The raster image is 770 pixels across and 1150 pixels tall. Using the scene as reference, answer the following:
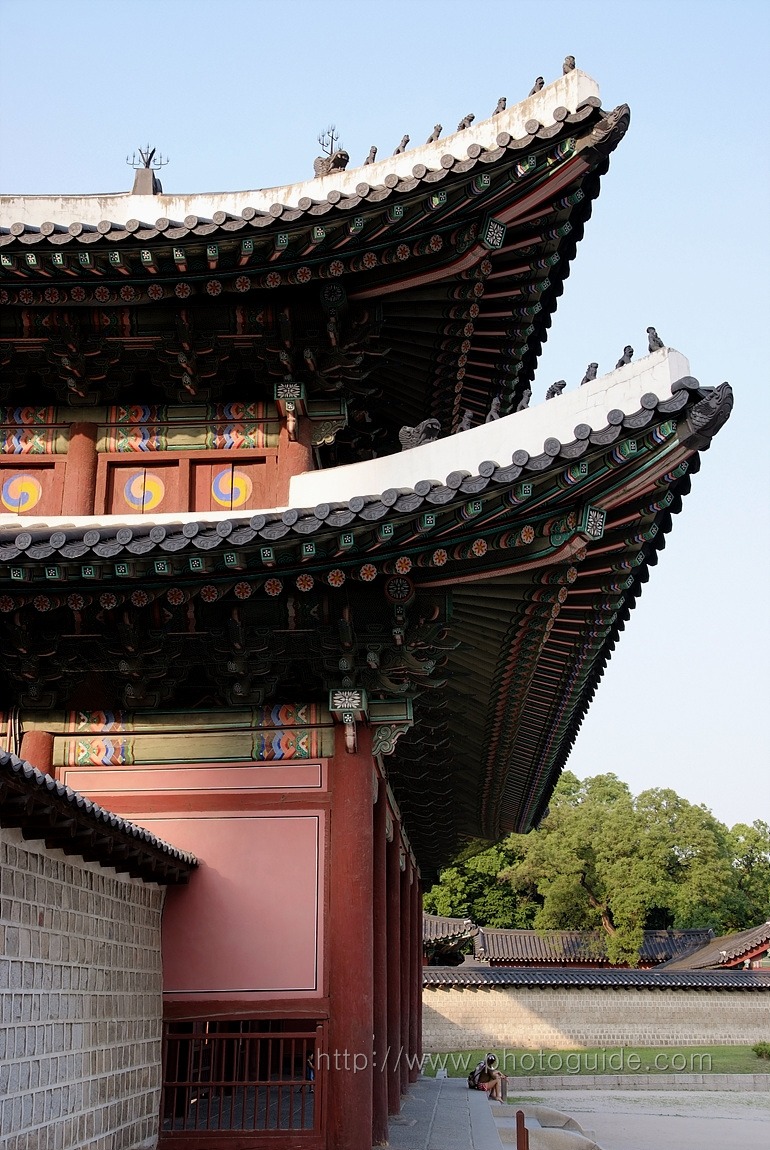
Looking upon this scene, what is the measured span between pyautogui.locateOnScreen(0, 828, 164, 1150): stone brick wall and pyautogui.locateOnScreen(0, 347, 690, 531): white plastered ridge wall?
120 inches

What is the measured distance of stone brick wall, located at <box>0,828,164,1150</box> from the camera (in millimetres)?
7512

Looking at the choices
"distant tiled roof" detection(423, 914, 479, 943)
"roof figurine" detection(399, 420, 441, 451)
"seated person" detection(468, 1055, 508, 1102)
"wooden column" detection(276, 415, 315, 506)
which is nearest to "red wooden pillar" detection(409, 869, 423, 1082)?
"seated person" detection(468, 1055, 508, 1102)

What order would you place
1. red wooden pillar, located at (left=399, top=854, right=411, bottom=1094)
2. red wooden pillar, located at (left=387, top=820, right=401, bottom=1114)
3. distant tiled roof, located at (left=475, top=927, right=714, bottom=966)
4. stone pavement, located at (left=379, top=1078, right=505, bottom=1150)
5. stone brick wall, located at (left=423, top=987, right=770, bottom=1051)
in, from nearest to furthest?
stone pavement, located at (left=379, top=1078, right=505, bottom=1150), red wooden pillar, located at (left=387, top=820, right=401, bottom=1114), red wooden pillar, located at (left=399, top=854, right=411, bottom=1094), stone brick wall, located at (left=423, top=987, right=770, bottom=1051), distant tiled roof, located at (left=475, top=927, right=714, bottom=966)

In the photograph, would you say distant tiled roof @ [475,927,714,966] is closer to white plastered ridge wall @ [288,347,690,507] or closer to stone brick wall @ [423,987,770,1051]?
stone brick wall @ [423,987,770,1051]

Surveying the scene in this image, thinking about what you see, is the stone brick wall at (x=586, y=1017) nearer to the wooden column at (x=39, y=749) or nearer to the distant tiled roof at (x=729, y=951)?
the distant tiled roof at (x=729, y=951)

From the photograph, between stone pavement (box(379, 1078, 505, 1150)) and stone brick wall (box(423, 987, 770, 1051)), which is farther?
stone brick wall (box(423, 987, 770, 1051))

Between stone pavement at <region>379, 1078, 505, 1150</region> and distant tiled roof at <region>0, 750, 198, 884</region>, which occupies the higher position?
distant tiled roof at <region>0, 750, 198, 884</region>

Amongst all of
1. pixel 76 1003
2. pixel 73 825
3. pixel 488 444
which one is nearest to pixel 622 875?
pixel 488 444

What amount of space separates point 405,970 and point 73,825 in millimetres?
14292

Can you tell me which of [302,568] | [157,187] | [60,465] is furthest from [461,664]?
[157,187]

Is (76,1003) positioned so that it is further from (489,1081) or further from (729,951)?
(729,951)

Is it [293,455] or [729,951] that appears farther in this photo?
[729,951]

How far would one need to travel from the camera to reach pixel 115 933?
938cm

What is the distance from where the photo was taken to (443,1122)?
1527 cm
